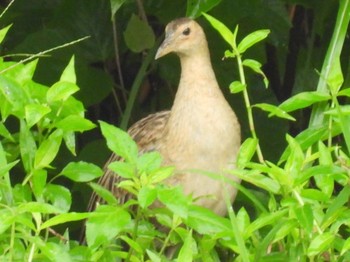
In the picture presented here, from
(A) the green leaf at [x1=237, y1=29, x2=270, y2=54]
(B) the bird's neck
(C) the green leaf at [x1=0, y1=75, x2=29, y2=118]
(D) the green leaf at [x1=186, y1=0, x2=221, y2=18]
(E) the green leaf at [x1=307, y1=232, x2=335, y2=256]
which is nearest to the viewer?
(E) the green leaf at [x1=307, y1=232, x2=335, y2=256]

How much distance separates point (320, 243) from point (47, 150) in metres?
0.71

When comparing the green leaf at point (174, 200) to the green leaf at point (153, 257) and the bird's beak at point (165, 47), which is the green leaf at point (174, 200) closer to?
the green leaf at point (153, 257)

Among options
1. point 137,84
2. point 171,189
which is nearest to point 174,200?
point 171,189

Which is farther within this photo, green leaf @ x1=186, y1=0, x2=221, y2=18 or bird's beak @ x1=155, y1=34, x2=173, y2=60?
bird's beak @ x1=155, y1=34, x2=173, y2=60

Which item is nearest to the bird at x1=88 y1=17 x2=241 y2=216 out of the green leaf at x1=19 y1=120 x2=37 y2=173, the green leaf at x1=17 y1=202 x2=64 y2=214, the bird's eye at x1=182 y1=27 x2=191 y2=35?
the bird's eye at x1=182 y1=27 x2=191 y2=35

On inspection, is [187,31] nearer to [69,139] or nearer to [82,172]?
[69,139]

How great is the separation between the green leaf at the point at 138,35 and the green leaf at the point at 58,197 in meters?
1.82

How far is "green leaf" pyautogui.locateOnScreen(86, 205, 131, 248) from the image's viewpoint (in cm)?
318

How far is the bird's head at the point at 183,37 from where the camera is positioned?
15.5ft

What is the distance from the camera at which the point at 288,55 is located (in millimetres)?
5844

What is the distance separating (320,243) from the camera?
10.4ft

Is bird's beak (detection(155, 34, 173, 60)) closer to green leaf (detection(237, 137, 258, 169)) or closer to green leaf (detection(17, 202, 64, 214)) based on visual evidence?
green leaf (detection(237, 137, 258, 169))

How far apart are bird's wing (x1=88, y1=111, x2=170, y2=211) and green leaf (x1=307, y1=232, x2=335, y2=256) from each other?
167cm

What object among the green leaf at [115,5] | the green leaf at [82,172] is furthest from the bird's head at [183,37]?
the green leaf at [82,172]
